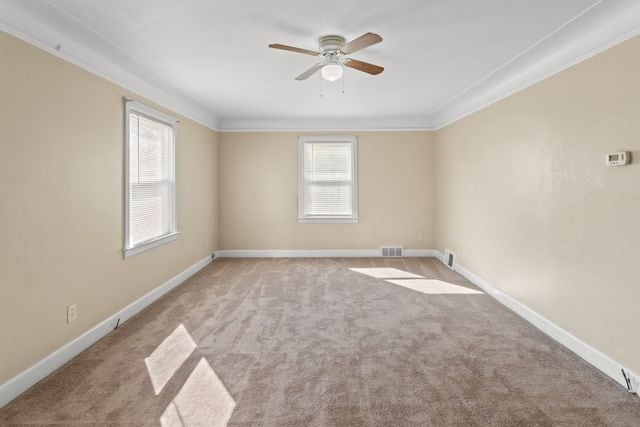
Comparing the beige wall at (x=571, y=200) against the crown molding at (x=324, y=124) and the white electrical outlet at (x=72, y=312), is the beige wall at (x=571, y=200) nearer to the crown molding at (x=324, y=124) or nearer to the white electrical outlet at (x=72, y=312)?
the crown molding at (x=324, y=124)

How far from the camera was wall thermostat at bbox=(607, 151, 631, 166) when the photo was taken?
2.40m

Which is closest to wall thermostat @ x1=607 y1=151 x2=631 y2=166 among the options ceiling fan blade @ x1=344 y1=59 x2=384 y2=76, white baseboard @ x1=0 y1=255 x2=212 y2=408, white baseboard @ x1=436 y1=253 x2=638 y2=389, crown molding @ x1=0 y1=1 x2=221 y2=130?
white baseboard @ x1=436 y1=253 x2=638 y2=389

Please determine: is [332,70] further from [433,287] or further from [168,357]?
[433,287]

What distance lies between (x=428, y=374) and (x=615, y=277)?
1.47 m

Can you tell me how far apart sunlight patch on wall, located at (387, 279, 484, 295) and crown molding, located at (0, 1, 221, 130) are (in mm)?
3820

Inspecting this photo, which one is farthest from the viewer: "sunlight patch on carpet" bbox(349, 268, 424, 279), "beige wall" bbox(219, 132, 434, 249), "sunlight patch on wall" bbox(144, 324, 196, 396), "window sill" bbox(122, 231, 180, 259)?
"beige wall" bbox(219, 132, 434, 249)

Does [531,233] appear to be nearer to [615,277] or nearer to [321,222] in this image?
[615,277]

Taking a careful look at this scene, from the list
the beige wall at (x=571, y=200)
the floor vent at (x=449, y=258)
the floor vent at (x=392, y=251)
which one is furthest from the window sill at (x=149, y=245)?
the floor vent at (x=449, y=258)

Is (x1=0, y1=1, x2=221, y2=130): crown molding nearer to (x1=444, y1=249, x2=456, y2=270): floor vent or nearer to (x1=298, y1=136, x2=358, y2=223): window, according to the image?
(x1=298, y1=136, x2=358, y2=223): window

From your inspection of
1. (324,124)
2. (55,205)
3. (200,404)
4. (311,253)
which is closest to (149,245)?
(55,205)

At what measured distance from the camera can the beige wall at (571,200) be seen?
95.7 inches

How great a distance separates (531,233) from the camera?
3.55 m

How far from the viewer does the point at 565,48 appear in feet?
9.71

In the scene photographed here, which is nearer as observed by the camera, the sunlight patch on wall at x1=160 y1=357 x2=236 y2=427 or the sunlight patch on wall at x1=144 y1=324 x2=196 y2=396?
the sunlight patch on wall at x1=160 y1=357 x2=236 y2=427
